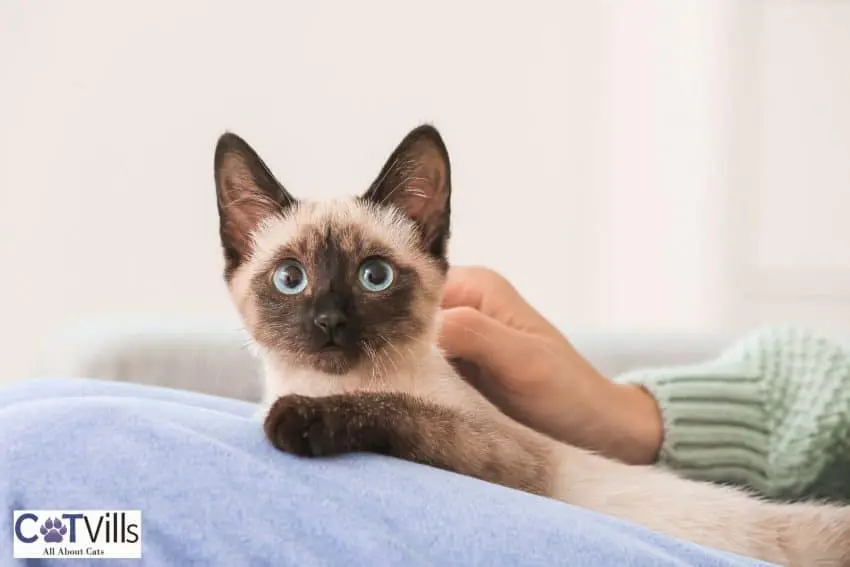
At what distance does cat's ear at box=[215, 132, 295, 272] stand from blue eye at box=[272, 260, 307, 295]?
104mm

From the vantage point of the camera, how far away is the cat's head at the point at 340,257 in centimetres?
90

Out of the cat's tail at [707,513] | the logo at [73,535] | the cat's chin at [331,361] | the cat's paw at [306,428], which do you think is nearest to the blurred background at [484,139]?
the cat's tail at [707,513]

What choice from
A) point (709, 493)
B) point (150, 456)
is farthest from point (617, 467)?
point (150, 456)

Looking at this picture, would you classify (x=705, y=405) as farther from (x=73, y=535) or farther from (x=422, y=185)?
(x=73, y=535)

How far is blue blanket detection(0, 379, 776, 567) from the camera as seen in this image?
0.60 meters

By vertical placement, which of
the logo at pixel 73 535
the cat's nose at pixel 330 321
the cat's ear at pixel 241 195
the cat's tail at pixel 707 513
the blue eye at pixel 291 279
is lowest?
the cat's tail at pixel 707 513

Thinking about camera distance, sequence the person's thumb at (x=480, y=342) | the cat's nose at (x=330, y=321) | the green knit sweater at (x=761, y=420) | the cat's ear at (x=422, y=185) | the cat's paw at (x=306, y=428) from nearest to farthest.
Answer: the cat's paw at (x=306, y=428)
the cat's nose at (x=330, y=321)
the cat's ear at (x=422, y=185)
the person's thumb at (x=480, y=342)
the green knit sweater at (x=761, y=420)

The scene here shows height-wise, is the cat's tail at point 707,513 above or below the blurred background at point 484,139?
below

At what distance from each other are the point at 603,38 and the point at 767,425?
1.52 metres

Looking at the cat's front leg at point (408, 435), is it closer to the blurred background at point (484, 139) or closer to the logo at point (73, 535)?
the logo at point (73, 535)

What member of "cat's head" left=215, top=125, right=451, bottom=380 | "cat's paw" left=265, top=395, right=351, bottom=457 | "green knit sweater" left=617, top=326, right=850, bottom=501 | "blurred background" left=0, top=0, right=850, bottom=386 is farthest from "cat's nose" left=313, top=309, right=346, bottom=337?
"blurred background" left=0, top=0, right=850, bottom=386

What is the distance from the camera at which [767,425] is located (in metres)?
1.31

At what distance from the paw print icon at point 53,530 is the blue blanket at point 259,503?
14 mm

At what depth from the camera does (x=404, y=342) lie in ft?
3.15
